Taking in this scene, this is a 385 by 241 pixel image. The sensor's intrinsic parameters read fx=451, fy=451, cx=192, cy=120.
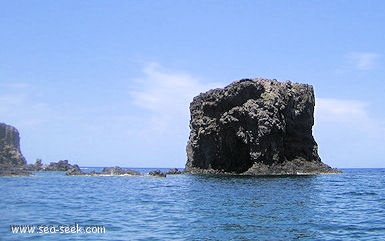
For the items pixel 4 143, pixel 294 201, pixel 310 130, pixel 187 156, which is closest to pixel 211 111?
pixel 187 156

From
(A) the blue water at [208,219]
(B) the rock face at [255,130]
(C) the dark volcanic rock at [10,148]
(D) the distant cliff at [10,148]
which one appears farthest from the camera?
(D) the distant cliff at [10,148]

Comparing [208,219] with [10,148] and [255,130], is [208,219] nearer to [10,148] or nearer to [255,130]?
[255,130]

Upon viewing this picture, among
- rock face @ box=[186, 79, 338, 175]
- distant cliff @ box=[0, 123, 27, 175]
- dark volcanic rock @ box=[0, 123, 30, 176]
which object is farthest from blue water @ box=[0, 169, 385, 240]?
distant cliff @ box=[0, 123, 27, 175]

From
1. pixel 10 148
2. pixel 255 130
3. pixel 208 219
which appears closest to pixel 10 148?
pixel 10 148

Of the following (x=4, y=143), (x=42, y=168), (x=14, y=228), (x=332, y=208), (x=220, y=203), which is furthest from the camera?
(x=42, y=168)

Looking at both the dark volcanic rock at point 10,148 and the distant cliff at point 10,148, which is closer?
the dark volcanic rock at point 10,148

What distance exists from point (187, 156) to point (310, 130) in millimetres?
33564

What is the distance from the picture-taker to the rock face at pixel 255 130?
100 meters

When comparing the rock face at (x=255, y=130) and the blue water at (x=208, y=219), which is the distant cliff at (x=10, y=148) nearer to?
the rock face at (x=255, y=130)

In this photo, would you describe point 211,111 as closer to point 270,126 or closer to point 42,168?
point 270,126

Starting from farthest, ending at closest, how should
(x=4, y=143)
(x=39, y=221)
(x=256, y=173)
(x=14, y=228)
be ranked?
(x=4, y=143) → (x=256, y=173) → (x=39, y=221) → (x=14, y=228)

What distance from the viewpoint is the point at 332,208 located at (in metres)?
34.7

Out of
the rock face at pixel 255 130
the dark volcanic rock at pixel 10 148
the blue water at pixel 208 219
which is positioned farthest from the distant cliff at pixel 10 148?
the blue water at pixel 208 219

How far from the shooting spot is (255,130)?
9988 centimetres
